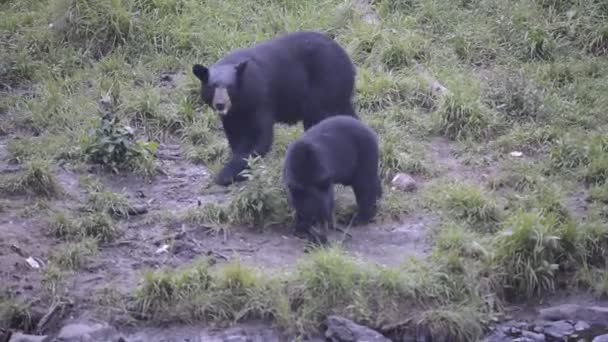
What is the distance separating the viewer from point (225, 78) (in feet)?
31.0

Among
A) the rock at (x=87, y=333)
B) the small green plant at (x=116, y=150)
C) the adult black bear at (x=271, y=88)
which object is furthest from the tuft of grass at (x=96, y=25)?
the rock at (x=87, y=333)

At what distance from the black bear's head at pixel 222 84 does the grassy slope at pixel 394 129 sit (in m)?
0.65

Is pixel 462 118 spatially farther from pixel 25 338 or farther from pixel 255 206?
pixel 25 338

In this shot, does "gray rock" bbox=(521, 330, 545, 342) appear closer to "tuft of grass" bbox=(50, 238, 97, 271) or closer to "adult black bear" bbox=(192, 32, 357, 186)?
"adult black bear" bbox=(192, 32, 357, 186)

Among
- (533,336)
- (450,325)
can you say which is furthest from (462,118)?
(450,325)

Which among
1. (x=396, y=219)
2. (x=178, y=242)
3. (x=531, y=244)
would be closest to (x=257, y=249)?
(x=178, y=242)

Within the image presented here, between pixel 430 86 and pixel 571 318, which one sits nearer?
pixel 571 318

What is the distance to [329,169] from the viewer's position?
28.5 feet

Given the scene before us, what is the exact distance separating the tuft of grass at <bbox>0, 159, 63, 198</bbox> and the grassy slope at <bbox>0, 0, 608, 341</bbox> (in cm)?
1

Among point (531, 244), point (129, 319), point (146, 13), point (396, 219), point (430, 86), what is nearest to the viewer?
point (129, 319)

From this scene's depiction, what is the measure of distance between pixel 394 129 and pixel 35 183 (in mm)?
3220

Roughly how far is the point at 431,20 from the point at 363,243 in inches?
167

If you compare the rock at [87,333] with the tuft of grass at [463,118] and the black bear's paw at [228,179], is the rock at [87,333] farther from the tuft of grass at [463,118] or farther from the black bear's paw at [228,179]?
the tuft of grass at [463,118]

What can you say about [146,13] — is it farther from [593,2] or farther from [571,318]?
[571,318]
